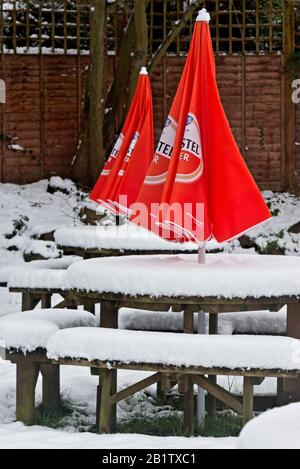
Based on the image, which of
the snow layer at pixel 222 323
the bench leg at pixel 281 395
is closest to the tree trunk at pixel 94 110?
the snow layer at pixel 222 323

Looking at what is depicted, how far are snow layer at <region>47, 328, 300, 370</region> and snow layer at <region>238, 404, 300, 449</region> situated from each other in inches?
84.8

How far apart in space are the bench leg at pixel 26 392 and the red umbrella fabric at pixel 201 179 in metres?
1.14

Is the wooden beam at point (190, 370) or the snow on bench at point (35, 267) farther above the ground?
the wooden beam at point (190, 370)

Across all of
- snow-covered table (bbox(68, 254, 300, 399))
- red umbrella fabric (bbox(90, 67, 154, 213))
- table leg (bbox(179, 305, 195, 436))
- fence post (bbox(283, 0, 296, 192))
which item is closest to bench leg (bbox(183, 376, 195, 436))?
table leg (bbox(179, 305, 195, 436))

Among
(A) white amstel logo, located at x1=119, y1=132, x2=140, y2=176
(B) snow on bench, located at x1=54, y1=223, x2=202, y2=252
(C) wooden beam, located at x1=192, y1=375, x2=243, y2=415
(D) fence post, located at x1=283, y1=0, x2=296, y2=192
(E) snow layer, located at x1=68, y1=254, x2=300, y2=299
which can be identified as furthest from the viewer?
(D) fence post, located at x1=283, y1=0, x2=296, y2=192

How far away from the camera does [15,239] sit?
13453 millimetres

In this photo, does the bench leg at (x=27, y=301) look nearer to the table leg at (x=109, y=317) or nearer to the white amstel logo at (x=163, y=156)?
the table leg at (x=109, y=317)

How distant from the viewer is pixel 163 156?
6297 millimetres

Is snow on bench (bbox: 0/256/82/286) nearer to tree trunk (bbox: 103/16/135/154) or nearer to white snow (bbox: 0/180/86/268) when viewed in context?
white snow (bbox: 0/180/86/268)

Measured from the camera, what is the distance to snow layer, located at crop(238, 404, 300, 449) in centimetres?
309

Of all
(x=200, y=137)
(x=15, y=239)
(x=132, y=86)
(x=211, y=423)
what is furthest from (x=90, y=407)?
(x=132, y=86)

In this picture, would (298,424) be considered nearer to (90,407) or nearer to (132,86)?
(90,407)

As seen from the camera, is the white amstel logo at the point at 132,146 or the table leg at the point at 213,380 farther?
the white amstel logo at the point at 132,146

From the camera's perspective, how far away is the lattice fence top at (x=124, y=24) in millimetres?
15172
